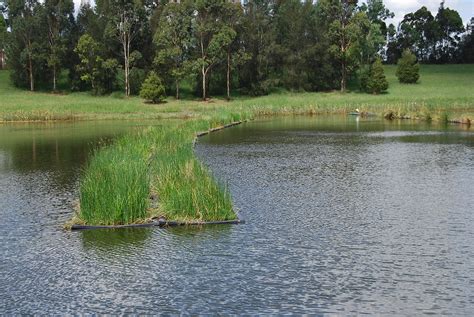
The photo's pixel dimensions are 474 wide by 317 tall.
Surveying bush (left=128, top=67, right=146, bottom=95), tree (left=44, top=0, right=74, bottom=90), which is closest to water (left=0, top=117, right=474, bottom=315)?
bush (left=128, top=67, right=146, bottom=95)

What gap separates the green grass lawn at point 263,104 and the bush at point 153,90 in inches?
42.0

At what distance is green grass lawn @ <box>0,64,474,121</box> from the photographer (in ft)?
173

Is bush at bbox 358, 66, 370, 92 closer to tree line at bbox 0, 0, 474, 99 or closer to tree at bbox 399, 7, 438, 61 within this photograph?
tree line at bbox 0, 0, 474, 99

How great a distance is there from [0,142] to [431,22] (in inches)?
3426

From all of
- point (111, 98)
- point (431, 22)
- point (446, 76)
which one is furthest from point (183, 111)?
point (431, 22)

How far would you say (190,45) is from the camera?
69.2m

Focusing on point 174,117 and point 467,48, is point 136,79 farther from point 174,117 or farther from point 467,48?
point 467,48

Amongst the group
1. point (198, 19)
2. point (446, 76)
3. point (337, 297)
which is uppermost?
point (198, 19)

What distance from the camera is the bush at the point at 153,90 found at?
6425 cm

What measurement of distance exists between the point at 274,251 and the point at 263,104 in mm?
52223

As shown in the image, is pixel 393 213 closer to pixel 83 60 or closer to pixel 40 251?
pixel 40 251

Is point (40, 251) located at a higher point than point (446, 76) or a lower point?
lower

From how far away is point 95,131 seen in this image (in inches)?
1518

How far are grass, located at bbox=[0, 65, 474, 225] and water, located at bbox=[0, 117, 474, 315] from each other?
0.66 meters
